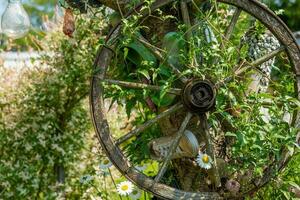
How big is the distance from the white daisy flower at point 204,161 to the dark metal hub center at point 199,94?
0.82ft

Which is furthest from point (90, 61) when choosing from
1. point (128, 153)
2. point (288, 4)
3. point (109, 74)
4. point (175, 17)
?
point (288, 4)

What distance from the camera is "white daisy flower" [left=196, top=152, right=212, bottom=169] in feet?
9.75

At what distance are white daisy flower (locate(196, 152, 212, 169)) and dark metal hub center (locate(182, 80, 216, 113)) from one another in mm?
250

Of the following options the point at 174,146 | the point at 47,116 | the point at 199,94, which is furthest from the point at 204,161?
the point at 47,116

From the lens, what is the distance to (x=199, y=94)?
290cm

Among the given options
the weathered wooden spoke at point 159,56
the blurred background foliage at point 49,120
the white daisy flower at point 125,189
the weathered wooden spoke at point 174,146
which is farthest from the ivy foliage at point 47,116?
the weathered wooden spoke at point 174,146

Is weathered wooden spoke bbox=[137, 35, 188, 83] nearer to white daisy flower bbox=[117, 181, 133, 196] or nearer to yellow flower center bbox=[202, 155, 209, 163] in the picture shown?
yellow flower center bbox=[202, 155, 209, 163]

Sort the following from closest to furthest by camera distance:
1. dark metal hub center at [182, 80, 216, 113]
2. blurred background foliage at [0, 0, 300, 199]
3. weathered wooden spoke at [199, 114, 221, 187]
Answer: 1. dark metal hub center at [182, 80, 216, 113]
2. weathered wooden spoke at [199, 114, 221, 187]
3. blurred background foliage at [0, 0, 300, 199]

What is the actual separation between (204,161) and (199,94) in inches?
12.8

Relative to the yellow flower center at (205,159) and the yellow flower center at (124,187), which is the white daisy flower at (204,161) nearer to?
the yellow flower center at (205,159)

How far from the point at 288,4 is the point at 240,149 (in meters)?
16.4

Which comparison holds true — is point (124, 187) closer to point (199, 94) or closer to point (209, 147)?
point (209, 147)

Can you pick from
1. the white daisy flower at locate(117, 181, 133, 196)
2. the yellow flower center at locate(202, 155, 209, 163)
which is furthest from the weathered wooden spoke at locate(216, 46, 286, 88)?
the white daisy flower at locate(117, 181, 133, 196)

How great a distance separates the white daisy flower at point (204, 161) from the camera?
2973 millimetres
